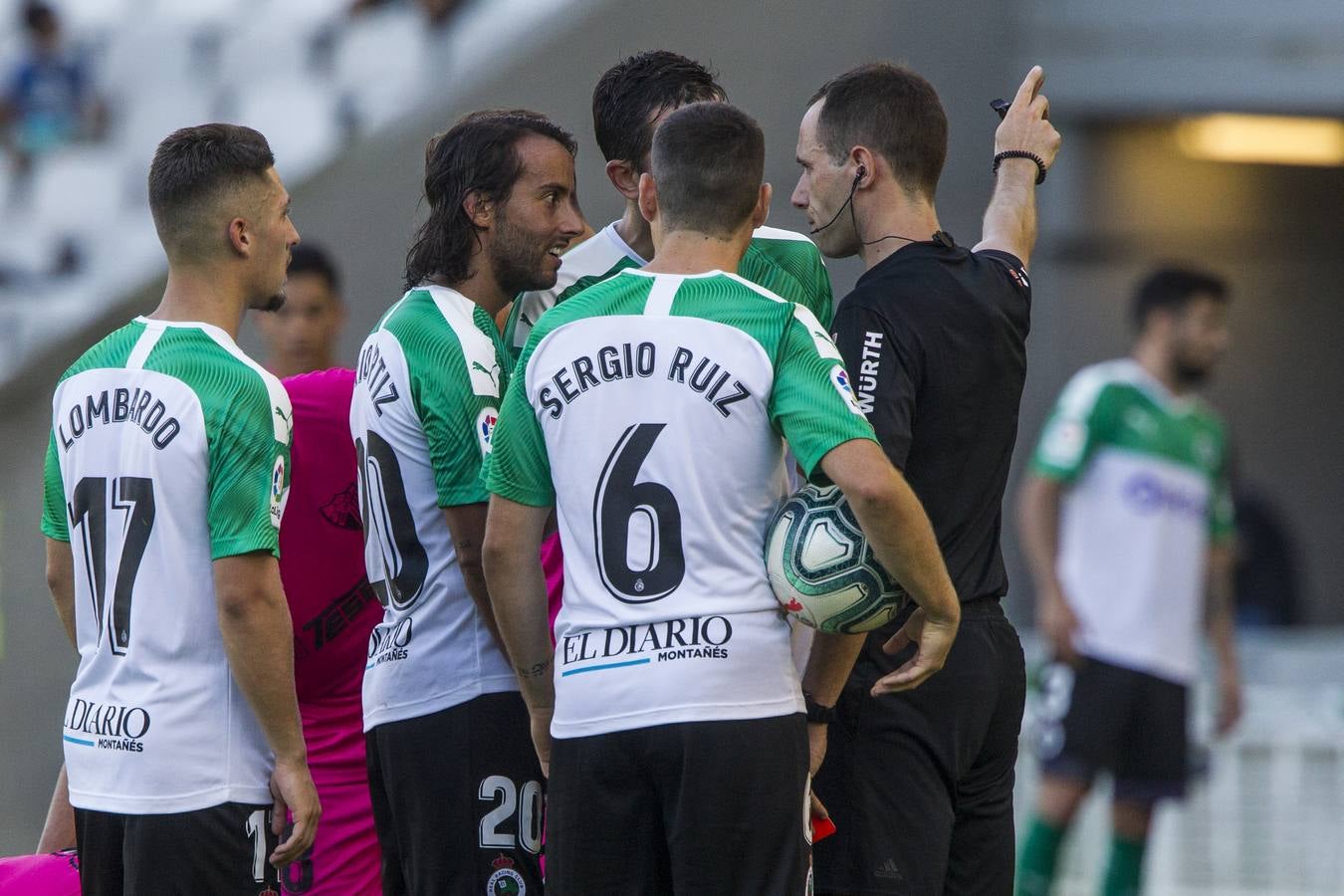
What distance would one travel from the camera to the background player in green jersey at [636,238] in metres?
4.04

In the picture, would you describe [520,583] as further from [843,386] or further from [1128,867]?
[1128,867]

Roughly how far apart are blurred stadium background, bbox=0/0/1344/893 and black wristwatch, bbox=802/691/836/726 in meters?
5.09

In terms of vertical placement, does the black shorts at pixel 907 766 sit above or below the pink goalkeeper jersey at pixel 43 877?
above

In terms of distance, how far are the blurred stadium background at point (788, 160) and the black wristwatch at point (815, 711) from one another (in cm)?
509

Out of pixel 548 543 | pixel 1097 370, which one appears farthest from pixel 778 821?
pixel 1097 370

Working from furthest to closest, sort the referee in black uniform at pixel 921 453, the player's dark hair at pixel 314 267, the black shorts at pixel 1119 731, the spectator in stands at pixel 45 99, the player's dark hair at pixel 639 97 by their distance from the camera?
the spectator in stands at pixel 45 99 → the black shorts at pixel 1119 731 → the player's dark hair at pixel 314 267 → the player's dark hair at pixel 639 97 → the referee in black uniform at pixel 921 453

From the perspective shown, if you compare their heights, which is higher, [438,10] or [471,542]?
[438,10]

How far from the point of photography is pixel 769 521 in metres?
3.22

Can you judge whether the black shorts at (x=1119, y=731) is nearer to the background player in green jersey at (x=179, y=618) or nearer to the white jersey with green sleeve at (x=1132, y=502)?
the white jersey with green sleeve at (x=1132, y=502)

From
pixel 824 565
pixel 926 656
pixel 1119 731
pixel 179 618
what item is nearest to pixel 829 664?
pixel 926 656

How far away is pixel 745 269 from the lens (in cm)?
401

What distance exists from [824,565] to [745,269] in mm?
1092

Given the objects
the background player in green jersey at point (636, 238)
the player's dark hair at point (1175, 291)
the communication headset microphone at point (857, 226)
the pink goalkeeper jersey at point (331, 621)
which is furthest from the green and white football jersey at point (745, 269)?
the player's dark hair at point (1175, 291)

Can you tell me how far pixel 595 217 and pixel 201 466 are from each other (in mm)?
6379
